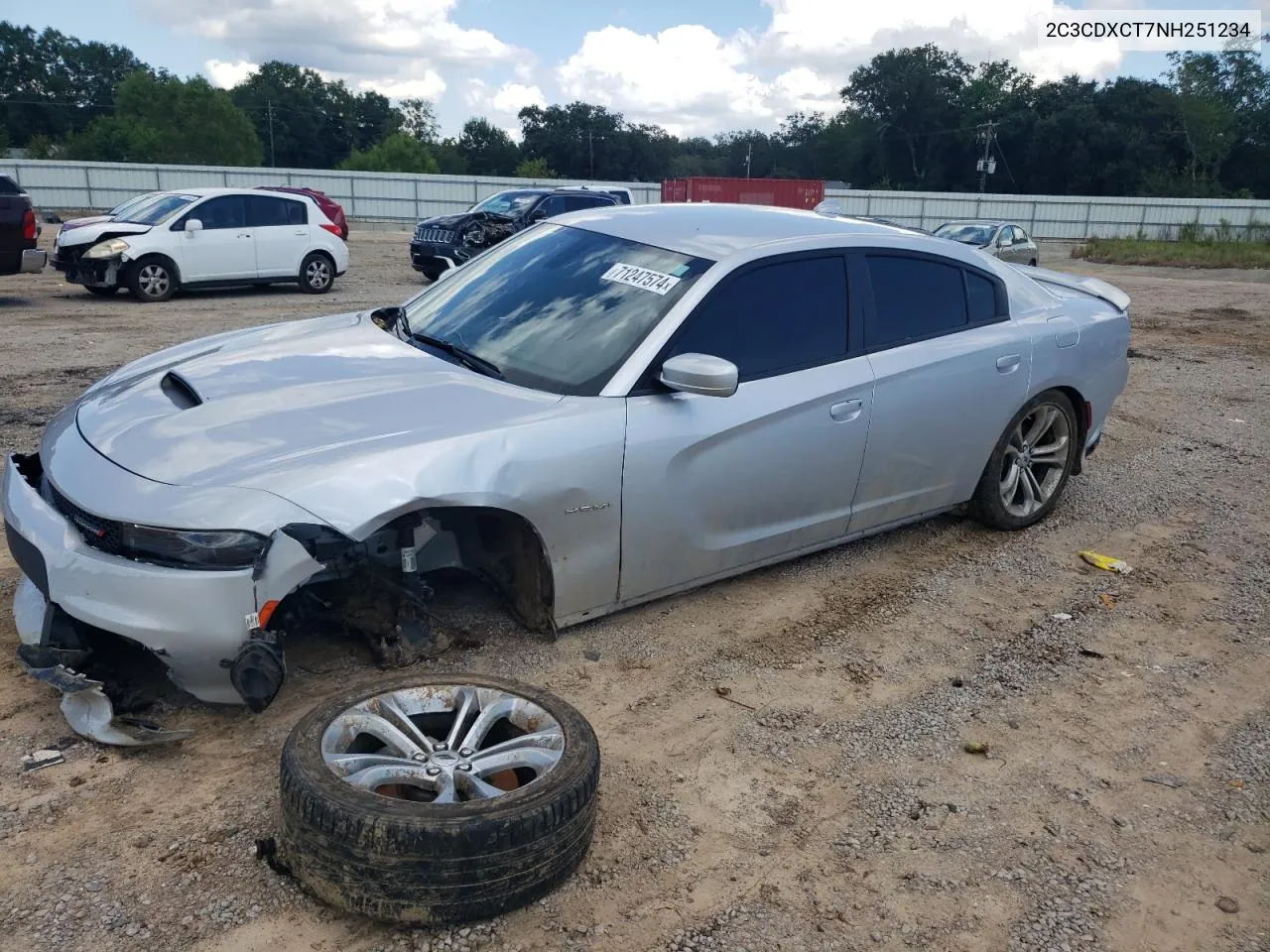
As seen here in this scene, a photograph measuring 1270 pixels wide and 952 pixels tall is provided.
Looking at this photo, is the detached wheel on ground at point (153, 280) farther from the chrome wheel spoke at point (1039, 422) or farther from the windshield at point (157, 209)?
the chrome wheel spoke at point (1039, 422)

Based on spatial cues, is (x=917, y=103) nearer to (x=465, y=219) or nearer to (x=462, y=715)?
(x=465, y=219)

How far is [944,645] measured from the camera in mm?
4234

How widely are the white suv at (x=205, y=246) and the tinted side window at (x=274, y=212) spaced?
0.05ft

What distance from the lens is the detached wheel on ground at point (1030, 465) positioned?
5.23 m

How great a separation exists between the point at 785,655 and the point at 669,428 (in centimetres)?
105

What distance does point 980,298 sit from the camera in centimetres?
505

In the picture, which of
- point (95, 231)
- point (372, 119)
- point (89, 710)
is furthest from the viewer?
point (372, 119)

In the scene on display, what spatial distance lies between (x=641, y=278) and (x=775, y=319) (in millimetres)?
584

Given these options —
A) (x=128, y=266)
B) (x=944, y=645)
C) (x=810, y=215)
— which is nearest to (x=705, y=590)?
(x=944, y=645)

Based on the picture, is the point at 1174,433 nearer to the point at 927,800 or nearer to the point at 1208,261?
the point at 927,800

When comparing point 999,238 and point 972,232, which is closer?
point 999,238

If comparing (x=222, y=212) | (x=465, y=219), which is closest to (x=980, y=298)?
(x=222, y=212)

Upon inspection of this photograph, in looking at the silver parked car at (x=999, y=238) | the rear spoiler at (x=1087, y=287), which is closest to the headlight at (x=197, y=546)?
the rear spoiler at (x=1087, y=287)

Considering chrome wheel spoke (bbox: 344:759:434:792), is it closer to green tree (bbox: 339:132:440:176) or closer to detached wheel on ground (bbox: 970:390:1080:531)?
detached wheel on ground (bbox: 970:390:1080:531)
